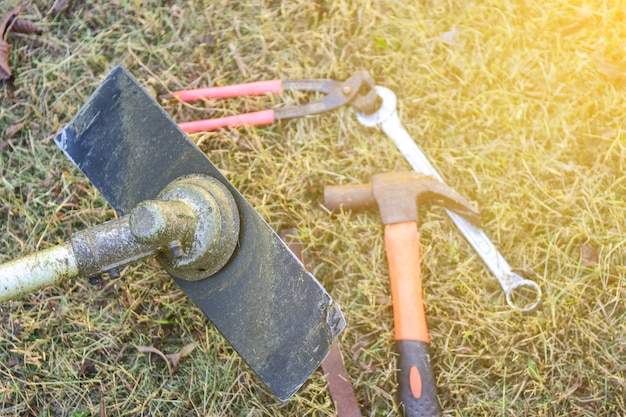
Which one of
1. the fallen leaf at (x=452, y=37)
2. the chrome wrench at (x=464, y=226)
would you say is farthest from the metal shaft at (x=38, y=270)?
the fallen leaf at (x=452, y=37)

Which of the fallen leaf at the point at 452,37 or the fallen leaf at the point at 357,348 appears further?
the fallen leaf at the point at 452,37

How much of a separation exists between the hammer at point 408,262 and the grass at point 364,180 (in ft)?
0.40

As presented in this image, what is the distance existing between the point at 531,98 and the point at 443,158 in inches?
21.1

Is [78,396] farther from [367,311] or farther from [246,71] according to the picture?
[246,71]

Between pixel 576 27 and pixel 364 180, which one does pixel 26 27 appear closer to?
pixel 364 180

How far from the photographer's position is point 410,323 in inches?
99.3

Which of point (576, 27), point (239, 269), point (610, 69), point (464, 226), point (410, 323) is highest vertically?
point (576, 27)

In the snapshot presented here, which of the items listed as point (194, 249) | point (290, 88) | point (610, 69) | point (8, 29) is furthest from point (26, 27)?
point (610, 69)

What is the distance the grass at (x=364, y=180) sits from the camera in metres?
2.62

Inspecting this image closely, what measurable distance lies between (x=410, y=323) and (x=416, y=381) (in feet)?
0.83

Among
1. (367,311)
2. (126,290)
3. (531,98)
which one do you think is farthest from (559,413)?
(126,290)

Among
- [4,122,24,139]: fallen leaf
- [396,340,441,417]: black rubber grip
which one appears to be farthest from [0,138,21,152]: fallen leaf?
[396,340,441,417]: black rubber grip

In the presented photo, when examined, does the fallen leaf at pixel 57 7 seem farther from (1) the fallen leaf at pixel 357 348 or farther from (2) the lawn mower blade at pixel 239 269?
(1) the fallen leaf at pixel 357 348

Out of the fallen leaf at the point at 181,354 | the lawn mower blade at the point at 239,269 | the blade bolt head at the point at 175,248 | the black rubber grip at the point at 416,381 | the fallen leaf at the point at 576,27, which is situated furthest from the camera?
the fallen leaf at the point at 576,27
